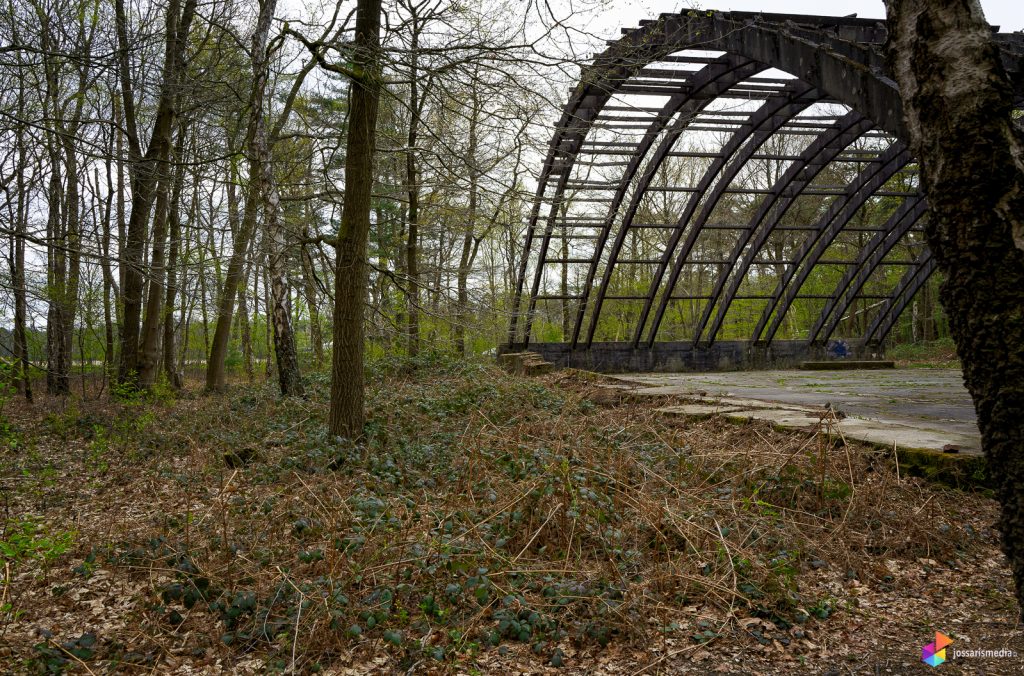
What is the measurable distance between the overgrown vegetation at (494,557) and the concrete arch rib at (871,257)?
555 inches

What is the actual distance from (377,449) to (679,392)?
15.4 feet

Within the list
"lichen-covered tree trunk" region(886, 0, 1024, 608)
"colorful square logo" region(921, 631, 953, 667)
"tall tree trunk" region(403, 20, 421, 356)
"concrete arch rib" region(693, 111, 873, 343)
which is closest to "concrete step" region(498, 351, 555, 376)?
"tall tree trunk" region(403, 20, 421, 356)

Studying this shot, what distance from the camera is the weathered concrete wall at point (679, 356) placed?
19.0 meters

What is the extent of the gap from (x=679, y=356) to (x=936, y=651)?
55.3 ft

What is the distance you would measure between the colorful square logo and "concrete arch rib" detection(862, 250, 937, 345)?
1854cm

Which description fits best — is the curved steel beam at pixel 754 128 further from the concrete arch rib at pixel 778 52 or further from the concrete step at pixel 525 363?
the concrete step at pixel 525 363

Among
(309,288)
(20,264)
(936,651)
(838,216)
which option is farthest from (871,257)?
(20,264)

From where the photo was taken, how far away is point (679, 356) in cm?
1941

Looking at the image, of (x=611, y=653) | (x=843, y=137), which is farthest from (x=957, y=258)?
(x=843, y=137)

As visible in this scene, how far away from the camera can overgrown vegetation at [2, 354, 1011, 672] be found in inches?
127

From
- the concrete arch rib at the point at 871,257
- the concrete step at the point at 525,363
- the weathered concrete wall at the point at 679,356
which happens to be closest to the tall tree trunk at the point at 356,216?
the concrete step at the point at 525,363

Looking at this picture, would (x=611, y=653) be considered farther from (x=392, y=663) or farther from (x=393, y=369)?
(x=393, y=369)

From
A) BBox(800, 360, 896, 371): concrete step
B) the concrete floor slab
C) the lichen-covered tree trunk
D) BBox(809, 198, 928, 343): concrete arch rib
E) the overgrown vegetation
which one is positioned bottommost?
the overgrown vegetation

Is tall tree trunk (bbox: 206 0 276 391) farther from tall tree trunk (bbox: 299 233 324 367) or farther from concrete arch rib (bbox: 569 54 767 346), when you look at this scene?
concrete arch rib (bbox: 569 54 767 346)
